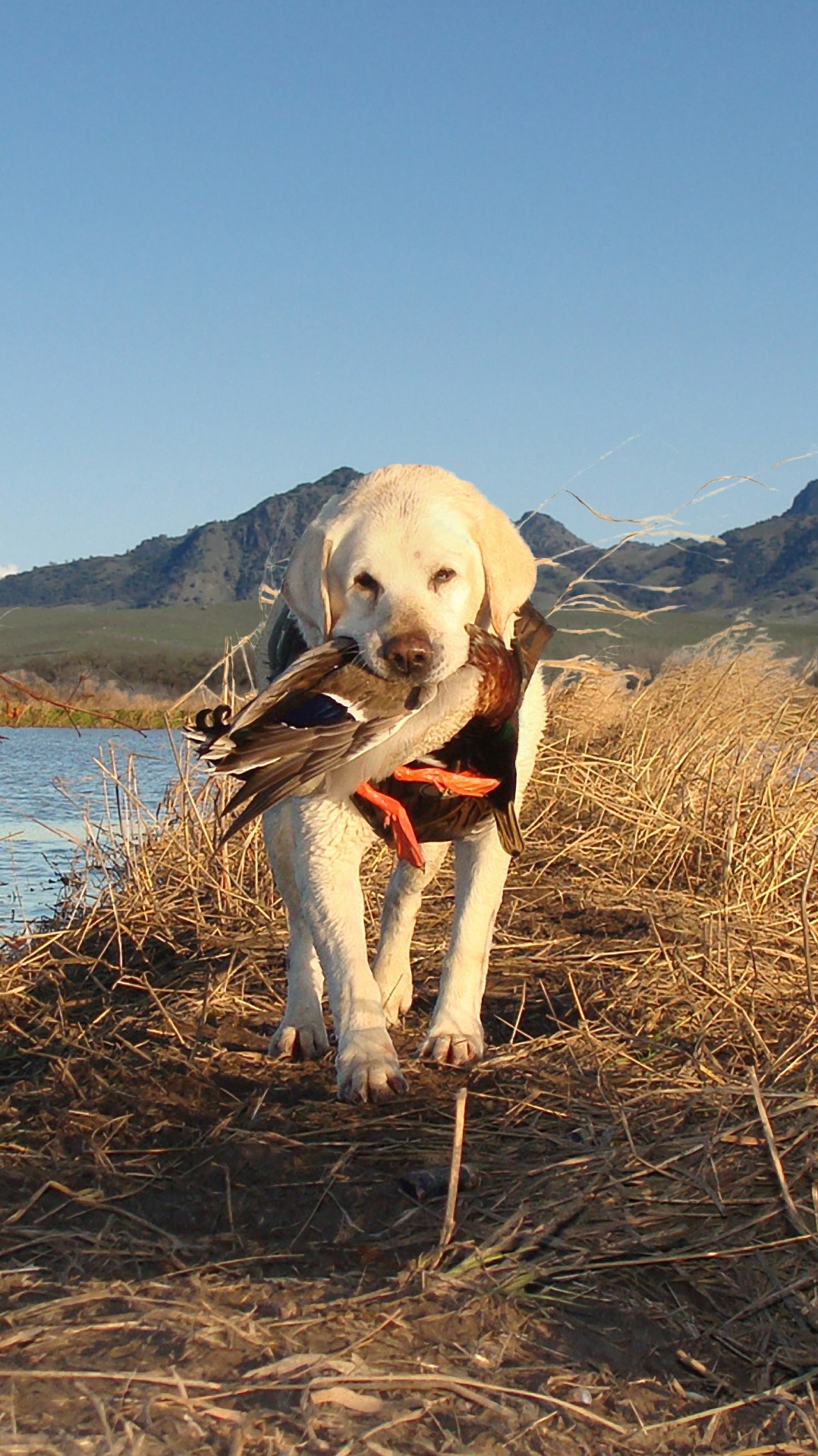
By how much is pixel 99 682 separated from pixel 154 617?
2509 cm

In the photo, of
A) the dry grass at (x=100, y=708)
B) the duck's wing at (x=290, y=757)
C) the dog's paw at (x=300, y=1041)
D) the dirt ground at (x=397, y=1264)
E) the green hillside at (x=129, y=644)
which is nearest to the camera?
the dirt ground at (x=397, y=1264)

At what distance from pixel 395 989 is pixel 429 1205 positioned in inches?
65.8

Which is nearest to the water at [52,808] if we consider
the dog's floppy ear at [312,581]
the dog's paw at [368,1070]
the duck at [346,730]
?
the dog's floppy ear at [312,581]

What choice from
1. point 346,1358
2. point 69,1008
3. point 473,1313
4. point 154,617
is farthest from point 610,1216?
point 154,617

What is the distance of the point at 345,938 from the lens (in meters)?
3.56

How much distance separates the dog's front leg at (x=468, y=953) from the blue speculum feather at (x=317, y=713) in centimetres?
86

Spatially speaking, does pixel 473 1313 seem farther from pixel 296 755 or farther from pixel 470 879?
pixel 470 879

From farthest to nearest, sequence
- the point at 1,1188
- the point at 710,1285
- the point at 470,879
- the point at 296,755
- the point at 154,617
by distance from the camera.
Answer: the point at 154,617, the point at 470,879, the point at 296,755, the point at 1,1188, the point at 710,1285

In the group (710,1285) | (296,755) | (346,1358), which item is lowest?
(710,1285)

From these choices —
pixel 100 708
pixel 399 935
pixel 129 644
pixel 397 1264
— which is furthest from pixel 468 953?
pixel 129 644

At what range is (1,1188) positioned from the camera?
2.97 m

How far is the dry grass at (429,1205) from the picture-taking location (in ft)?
6.25

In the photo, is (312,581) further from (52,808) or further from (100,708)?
(100,708)

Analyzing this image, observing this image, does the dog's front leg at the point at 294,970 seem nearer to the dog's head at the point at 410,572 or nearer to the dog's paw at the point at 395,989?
the dog's paw at the point at 395,989
